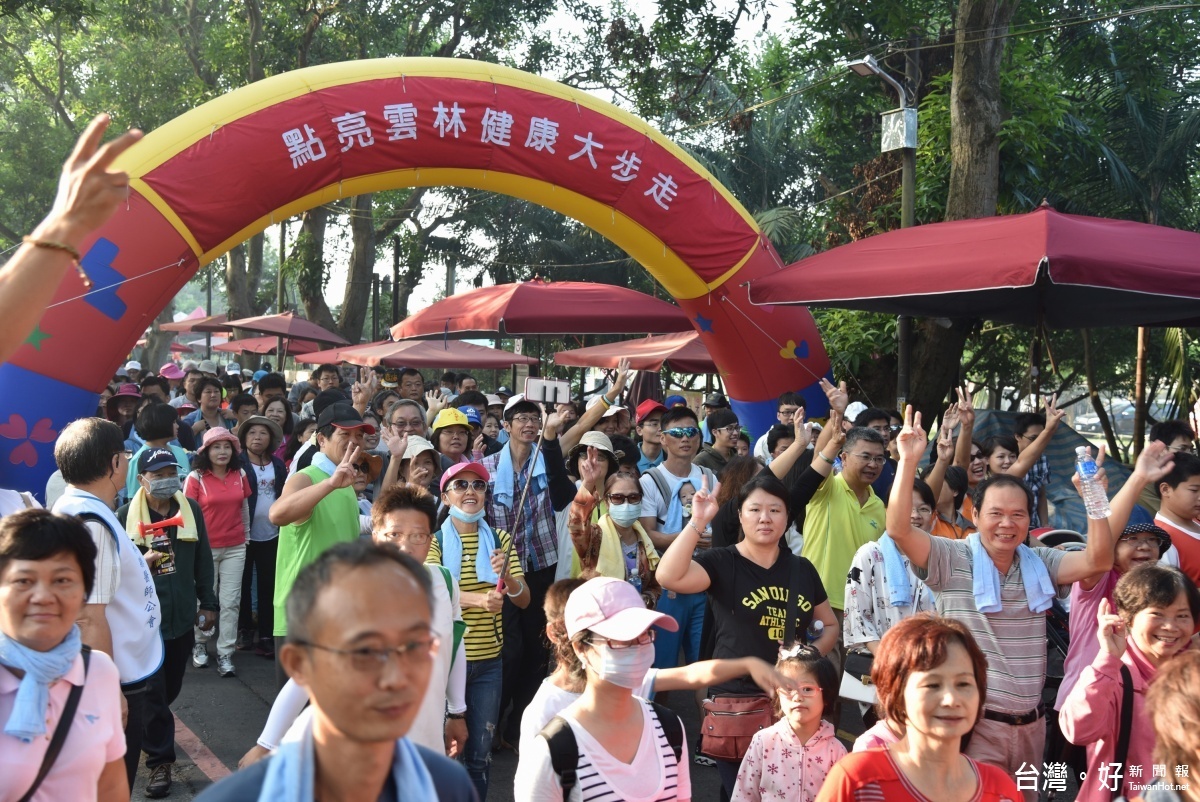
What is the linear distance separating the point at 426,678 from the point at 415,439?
4385 millimetres

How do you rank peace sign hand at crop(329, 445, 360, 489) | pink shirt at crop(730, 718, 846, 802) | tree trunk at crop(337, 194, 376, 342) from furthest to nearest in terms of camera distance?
tree trunk at crop(337, 194, 376, 342) → peace sign hand at crop(329, 445, 360, 489) → pink shirt at crop(730, 718, 846, 802)

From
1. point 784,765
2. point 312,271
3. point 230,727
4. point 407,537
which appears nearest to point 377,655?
point 407,537

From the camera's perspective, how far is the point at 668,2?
11.8 m

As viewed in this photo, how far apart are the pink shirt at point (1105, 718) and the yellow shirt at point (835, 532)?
213 centimetres

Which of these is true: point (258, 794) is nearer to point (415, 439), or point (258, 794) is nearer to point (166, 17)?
point (415, 439)

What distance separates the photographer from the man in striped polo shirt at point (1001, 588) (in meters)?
4.20

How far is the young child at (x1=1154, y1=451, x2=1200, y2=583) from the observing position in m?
5.07

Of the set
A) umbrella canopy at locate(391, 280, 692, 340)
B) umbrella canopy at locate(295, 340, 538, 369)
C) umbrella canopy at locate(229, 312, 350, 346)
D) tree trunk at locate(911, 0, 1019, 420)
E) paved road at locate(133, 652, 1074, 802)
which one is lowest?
paved road at locate(133, 652, 1074, 802)

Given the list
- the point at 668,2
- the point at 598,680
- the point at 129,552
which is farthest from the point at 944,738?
the point at 668,2

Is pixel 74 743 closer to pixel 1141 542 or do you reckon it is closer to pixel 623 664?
pixel 623 664

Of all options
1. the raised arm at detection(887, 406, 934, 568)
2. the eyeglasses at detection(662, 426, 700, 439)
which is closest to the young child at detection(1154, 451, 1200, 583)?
the raised arm at detection(887, 406, 934, 568)

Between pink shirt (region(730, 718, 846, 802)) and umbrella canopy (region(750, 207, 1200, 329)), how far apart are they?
Result: 3125mm

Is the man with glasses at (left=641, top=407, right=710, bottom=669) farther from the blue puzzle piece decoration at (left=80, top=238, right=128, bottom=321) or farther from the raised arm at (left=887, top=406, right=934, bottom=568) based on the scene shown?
the blue puzzle piece decoration at (left=80, top=238, right=128, bottom=321)

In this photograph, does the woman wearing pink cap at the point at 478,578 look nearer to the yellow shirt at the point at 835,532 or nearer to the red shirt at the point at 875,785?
the yellow shirt at the point at 835,532
